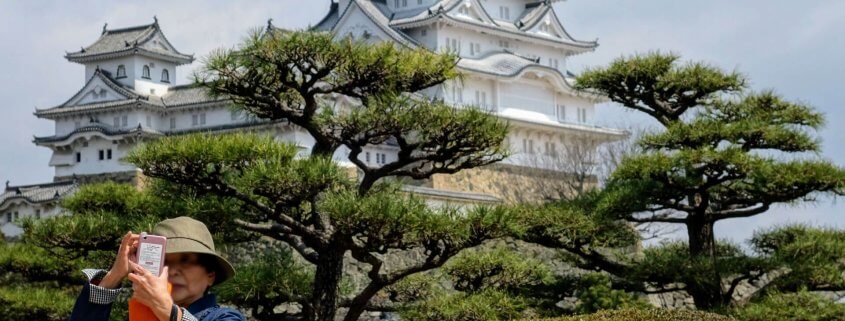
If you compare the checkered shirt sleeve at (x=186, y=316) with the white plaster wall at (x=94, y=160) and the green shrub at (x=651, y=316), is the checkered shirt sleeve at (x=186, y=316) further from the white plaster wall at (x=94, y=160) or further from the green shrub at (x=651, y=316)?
the white plaster wall at (x=94, y=160)

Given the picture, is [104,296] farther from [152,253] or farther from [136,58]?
[136,58]

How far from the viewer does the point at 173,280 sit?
3939mm

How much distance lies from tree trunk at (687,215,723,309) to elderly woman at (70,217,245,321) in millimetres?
10797

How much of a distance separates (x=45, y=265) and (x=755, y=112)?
8.23 metres

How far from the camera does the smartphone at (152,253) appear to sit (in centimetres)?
364

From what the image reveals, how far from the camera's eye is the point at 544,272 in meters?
13.2

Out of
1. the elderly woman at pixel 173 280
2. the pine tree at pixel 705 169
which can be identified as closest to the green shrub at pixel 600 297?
the pine tree at pixel 705 169

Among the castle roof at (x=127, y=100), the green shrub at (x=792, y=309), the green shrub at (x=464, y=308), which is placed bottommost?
the green shrub at (x=792, y=309)

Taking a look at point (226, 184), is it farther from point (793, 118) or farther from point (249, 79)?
point (793, 118)

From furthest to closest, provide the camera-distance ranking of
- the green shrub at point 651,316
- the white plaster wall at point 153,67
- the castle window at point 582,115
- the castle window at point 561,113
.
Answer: the castle window at point 582,115, the castle window at point 561,113, the white plaster wall at point 153,67, the green shrub at point 651,316

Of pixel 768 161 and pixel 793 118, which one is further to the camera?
pixel 793 118

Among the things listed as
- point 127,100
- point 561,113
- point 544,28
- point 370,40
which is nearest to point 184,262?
point 127,100

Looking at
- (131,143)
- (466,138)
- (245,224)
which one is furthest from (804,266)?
(131,143)

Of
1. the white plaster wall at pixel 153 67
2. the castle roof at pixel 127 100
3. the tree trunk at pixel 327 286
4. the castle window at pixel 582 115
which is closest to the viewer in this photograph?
the tree trunk at pixel 327 286
